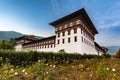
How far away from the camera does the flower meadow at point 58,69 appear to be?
901cm

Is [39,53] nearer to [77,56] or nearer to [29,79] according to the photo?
[77,56]

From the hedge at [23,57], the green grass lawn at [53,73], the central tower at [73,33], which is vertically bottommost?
the green grass lawn at [53,73]

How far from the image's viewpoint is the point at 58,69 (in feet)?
39.3

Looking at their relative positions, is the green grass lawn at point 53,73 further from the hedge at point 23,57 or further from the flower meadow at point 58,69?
the hedge at point 23,57

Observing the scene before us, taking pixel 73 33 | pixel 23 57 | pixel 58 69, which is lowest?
pixel 58 69

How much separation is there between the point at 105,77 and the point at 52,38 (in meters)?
53.7

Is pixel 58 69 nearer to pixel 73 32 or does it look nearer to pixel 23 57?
pixel 23 57

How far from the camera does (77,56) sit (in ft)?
72.4

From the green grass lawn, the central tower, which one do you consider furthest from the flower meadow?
the central tower

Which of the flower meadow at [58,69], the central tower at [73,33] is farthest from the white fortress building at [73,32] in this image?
the flower meadow at [58,69]

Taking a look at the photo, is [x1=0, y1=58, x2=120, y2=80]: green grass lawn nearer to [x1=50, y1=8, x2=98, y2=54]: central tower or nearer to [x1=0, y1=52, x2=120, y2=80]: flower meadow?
[x1=0, y1=52, x2=120, y2=80]: flower meadow

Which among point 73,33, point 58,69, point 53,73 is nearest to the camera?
point 53,73

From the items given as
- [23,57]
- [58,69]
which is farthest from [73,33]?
[58,69]

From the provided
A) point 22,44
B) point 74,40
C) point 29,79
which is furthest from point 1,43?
point 29,79
